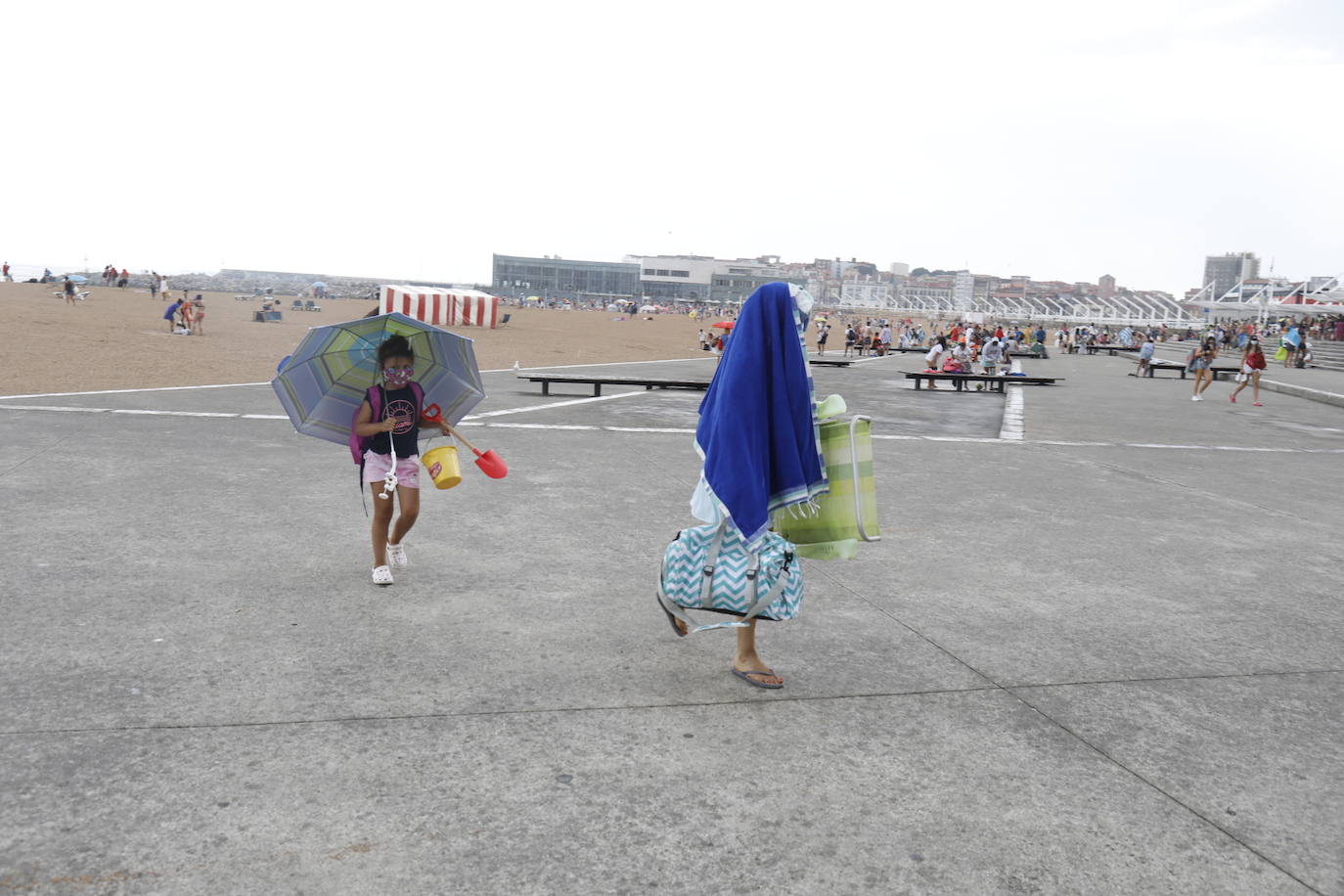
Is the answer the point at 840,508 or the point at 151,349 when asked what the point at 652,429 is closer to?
the point at 840,508

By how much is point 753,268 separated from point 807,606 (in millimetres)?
172979

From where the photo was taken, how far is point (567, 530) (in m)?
6.75

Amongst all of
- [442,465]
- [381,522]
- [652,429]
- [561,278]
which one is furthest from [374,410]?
[561,278]

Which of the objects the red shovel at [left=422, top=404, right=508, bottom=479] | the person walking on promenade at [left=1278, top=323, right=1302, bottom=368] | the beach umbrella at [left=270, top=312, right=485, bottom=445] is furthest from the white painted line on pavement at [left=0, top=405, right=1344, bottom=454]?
the person walking on promenade at [left=1278, top=323, right=1302, bottom=368]

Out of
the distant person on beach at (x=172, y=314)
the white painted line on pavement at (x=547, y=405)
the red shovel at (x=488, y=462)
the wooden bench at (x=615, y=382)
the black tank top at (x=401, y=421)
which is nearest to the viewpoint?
the red shovel at (x=488, y=462)

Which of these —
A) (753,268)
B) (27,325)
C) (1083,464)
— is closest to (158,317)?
(27,325)

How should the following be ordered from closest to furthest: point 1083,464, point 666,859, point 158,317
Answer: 1. point 666,859
2. point 1083,464
3. point 158,317

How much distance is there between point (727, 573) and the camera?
3.91m

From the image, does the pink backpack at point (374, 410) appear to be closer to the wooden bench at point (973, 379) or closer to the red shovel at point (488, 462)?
the red shovel at point (488, 462)

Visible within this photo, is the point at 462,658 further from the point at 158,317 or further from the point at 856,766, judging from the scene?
the point at 158,317

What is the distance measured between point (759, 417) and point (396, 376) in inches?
88.9

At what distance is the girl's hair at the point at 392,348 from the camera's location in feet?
16.8

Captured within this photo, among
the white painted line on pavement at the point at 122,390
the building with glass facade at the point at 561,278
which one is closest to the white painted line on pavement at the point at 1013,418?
the white painted line on pavement at the point at 122,390

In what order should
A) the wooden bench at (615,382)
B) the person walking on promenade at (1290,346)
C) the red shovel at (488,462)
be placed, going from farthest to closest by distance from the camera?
the person walking on promenade at (1290,346) → the wooden bench at (615,382) → the red shovel at (488,462)
